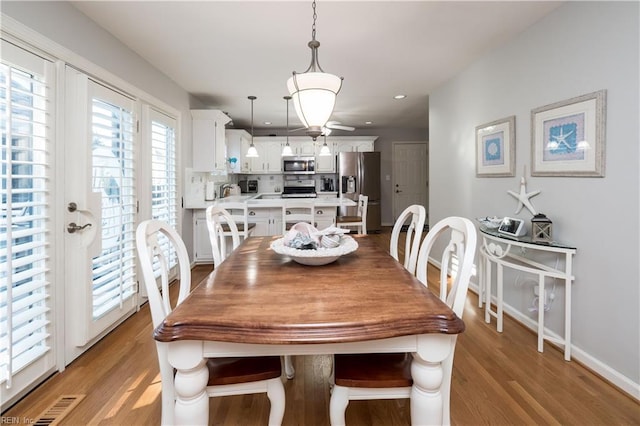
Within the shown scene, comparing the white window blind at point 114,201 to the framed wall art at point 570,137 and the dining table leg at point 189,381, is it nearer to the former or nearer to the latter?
the dining table leg at point 189,381

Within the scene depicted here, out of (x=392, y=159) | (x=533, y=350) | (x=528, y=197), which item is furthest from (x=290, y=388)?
(x=392, y=159)

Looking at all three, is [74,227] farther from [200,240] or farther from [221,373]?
[200,240]

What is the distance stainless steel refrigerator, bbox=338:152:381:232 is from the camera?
23.3ft

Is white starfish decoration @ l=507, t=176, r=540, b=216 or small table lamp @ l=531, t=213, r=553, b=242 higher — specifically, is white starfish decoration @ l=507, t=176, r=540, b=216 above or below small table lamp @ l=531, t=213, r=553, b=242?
above

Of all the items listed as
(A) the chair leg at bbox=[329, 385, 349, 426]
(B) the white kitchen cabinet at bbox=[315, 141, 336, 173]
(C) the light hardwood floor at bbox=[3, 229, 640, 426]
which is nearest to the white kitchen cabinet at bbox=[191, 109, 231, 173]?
(C) the light hardwood floor at bbox=[3, 229, 640, 426]

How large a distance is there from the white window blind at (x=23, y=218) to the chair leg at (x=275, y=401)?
1.42m

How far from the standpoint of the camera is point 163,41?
2781 millimetres

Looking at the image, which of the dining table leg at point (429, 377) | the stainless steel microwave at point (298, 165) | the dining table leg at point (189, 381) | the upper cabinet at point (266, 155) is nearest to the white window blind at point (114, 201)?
the dining table leg at point (189, 381)

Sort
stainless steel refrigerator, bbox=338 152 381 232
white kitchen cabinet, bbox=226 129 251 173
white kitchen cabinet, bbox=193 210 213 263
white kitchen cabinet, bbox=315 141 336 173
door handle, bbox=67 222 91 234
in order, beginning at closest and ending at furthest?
door handle, bbox=67 222 91 234
white kitchen cabinet, bbox=193 210 213 263
white kitchen cabinet, bbox=226 129 251 173
stainless steel refrigerator, bbox=338 152 381 232
white kitchen cabinet, bbox=315 141 336 173

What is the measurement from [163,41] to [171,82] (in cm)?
109

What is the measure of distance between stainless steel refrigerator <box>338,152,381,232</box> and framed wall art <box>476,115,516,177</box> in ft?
12.5

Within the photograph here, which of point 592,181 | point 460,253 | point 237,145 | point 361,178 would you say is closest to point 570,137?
point 592,181

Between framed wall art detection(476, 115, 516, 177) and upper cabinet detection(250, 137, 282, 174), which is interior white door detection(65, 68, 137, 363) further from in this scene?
upper cabinet detection(250, 137, 282, 174)

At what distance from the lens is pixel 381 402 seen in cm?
174
